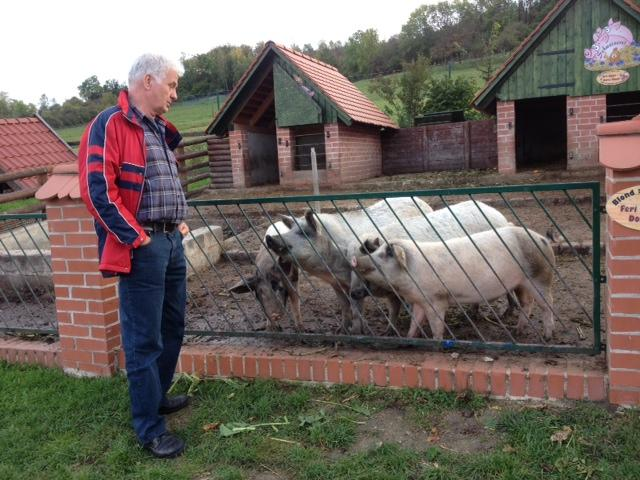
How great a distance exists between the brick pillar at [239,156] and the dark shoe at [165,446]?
37.6 feet

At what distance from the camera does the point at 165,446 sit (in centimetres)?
308

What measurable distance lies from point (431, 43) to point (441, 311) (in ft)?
147

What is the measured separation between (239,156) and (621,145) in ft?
39.7

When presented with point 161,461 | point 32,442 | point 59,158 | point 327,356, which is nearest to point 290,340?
point 327,356

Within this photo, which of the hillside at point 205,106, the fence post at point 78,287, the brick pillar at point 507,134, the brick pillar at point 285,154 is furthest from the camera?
the hillside at point 205,106

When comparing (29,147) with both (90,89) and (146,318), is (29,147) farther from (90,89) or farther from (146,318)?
(90,89)

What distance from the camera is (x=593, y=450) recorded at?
2725 millimetres

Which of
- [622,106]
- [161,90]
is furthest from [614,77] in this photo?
[161,90]

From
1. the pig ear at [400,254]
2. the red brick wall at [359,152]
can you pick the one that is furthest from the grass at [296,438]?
the red brick wall at [359,152]

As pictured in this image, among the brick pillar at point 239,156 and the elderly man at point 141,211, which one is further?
the brick pillar at point 239,156

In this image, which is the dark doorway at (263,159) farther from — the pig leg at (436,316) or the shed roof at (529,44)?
the pig leg at (436,316)

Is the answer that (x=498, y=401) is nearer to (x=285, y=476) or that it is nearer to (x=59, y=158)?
(x=285, y=476)

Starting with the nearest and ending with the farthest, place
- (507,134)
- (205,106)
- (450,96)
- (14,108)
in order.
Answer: (507,134) → (450,96) → (205,106) → (14,108)

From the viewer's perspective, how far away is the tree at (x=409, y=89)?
2114 centimetres
